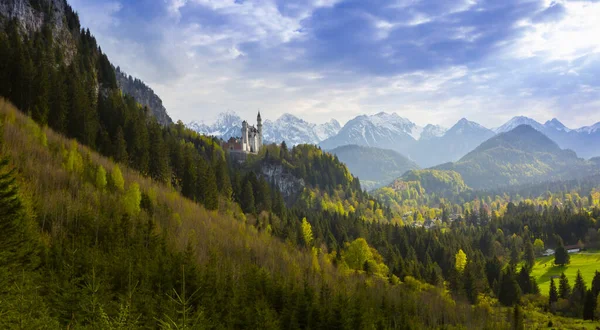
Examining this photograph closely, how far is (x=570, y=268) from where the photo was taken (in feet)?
462

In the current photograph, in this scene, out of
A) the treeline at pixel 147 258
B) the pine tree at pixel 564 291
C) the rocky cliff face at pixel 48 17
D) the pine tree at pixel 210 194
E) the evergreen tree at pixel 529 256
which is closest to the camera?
the treeline at pixel 147 258

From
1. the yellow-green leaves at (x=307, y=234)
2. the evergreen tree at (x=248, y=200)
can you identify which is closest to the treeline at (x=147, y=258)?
the yellow-green leaves at (x=307, y=234)

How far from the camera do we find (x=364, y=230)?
14988 cm

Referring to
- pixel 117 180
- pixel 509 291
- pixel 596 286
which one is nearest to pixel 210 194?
pixel 117 180

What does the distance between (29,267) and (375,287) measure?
70040 millimetres

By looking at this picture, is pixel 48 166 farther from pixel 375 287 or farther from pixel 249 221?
pixel 375 287

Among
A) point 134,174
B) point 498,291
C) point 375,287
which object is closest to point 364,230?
point 498,291

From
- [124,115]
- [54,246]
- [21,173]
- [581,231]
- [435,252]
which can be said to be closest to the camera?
[54,246]

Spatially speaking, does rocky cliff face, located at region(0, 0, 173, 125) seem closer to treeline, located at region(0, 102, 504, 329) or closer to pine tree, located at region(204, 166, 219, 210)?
pine tree, located at region(204, 166, 219, 210)

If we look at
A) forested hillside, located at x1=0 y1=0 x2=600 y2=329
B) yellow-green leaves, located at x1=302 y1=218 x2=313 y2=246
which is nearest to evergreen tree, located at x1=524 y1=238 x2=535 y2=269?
forested hillside, located at x1=0 y1=0 x2=600 y2=329

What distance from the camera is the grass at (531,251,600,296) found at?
413 ft

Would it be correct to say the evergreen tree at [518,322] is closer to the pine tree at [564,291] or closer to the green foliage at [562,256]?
the pine tree at [564,291]

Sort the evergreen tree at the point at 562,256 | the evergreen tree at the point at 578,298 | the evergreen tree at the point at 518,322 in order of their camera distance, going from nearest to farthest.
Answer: the evergreen tree at the point at 518,322
the evergreen tree at the point at 578,298
the evergreen tree at the point at 562,256

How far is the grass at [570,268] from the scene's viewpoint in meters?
126
